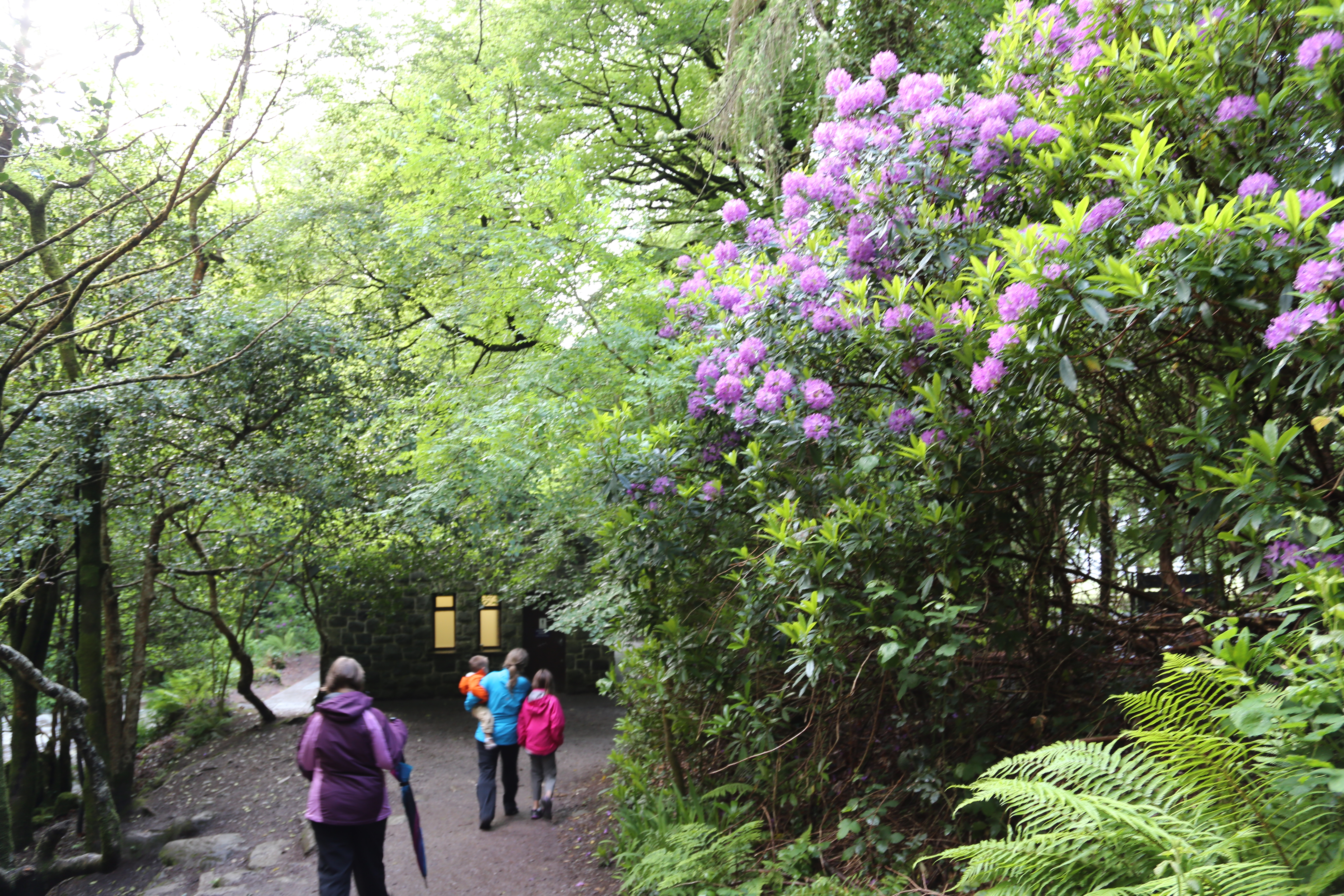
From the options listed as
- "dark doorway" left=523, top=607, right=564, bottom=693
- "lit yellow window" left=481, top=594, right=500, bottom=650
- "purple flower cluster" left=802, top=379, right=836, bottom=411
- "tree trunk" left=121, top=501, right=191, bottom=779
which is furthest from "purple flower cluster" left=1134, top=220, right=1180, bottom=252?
"lit yellow window" left=481, top=594, right=500, bottom=650

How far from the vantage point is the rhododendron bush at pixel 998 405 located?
9.27 ft

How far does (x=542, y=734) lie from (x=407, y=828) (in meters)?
1.70

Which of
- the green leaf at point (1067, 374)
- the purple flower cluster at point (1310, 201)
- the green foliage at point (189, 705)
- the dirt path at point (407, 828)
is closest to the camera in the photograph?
the purple flower cluster at point (1310, 201)

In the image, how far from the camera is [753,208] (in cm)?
947

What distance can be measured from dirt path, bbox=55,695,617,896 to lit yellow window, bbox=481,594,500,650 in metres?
3.01

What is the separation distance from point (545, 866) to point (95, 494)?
589 cm

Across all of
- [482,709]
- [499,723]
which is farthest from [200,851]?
[499,723]

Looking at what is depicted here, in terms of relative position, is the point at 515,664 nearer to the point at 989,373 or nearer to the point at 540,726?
the point at 540,726

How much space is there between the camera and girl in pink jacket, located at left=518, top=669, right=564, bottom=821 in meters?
8.00

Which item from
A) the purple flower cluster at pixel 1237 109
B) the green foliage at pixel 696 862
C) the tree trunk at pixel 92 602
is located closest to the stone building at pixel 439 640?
the tree trunk at pixel 92 602

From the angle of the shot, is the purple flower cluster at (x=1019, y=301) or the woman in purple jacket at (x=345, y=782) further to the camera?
the woman in purple jacket at (x=345, y=782)

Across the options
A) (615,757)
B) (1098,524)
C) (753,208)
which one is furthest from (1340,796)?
(753,208)

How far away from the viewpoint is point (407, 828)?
8289 mm

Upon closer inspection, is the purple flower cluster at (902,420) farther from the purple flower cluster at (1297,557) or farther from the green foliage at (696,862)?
the green foliage at (696,862)
